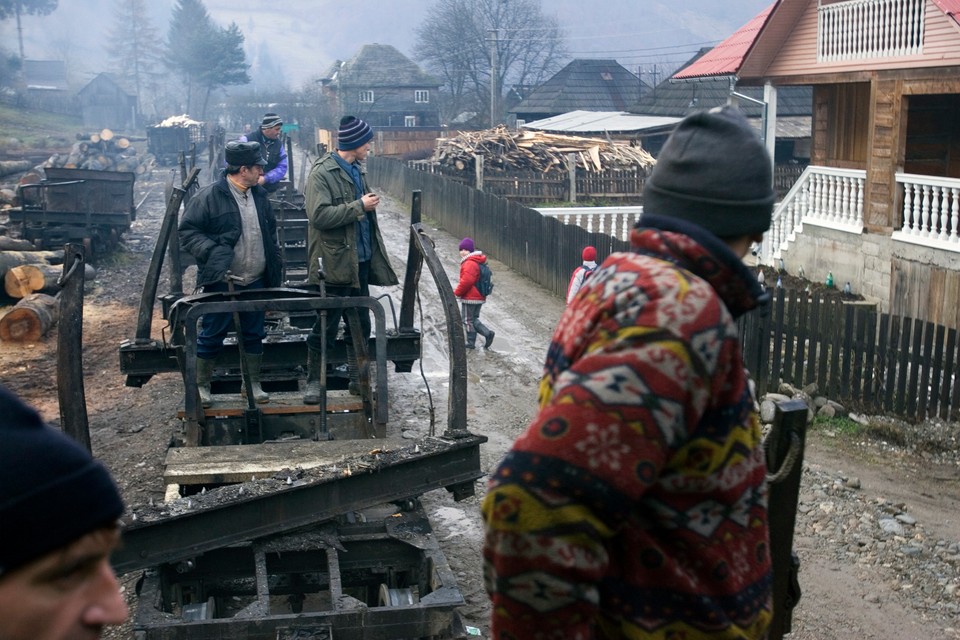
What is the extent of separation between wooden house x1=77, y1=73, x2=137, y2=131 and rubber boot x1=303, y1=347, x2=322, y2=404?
68.9m

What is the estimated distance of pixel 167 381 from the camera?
11.2m

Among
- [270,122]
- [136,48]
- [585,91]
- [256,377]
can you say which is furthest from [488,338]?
[136,48]

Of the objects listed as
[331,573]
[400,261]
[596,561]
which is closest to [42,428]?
[596,561]

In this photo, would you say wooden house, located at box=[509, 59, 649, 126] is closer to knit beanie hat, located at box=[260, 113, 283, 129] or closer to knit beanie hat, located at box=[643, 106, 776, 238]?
knit beanie hat, located at box=[260, 113, 283, 129]

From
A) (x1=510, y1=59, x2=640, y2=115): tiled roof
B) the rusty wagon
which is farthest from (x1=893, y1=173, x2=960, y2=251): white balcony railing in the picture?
(x1=510, y1=59, x2=640, y2=115): tiled roof

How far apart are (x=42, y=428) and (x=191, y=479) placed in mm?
4042

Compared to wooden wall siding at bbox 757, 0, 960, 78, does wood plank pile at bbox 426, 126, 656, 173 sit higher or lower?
lower

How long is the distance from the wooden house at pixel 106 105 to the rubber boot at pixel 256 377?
69.0m

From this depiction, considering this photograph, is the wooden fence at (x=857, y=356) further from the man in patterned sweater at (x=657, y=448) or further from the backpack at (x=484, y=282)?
the man in patterned sweater at (x=657, y=448)

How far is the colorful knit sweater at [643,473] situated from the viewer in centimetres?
182

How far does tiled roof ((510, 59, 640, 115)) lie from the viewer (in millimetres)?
48719

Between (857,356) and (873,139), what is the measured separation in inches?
274

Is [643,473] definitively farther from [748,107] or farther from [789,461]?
[748,107]

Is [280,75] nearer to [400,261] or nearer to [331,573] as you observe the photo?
[400,261]
